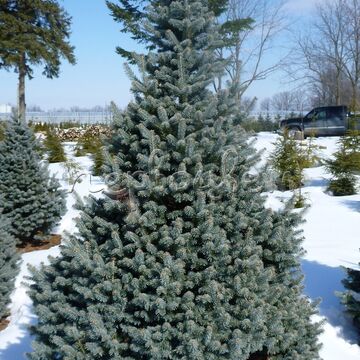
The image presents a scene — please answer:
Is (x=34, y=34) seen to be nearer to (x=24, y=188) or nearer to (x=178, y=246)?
(x=24, y=188)

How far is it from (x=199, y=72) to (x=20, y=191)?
5274 millimetres

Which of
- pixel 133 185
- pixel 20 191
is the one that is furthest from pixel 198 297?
pixel 20 191

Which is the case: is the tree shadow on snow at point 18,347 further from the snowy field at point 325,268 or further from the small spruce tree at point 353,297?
the small spruce tree at point 353,297

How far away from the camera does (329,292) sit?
14.7 ft

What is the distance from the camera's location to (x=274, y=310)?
2.37 m

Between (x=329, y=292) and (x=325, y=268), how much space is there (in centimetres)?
59

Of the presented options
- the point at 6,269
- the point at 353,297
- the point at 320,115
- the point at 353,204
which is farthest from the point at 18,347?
the point at 320,115

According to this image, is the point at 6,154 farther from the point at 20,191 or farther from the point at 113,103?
the point at 113,103

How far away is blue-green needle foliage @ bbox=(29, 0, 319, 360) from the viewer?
2.13 metres

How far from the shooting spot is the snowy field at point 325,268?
3748mm

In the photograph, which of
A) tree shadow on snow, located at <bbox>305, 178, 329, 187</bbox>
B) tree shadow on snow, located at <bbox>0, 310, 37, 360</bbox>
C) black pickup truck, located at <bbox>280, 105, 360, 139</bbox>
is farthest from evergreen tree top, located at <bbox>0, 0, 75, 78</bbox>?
tree shadow on snow, located at <bbox>0, 310, 37, 360</bbox>

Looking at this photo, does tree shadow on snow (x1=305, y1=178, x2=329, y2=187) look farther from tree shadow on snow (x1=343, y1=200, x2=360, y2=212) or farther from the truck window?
the truck window

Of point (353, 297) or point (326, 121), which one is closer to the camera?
point (353, 297)

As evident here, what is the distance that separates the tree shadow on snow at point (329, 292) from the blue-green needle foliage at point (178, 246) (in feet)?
4.60
